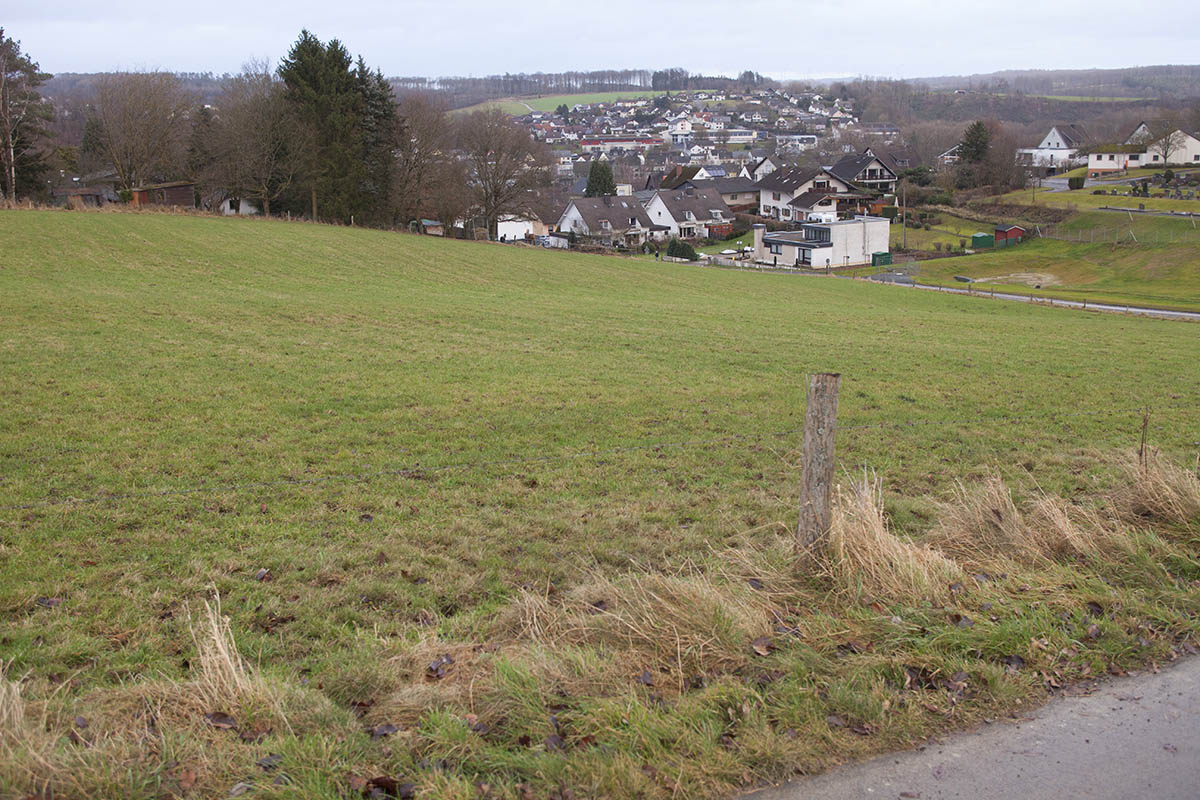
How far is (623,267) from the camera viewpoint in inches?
1913

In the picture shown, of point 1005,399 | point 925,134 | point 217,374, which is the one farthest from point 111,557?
point 925,134

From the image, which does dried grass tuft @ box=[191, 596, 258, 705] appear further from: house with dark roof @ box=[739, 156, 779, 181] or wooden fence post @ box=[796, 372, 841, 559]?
house with dark roof @ box=[739, 156, 779, 181]

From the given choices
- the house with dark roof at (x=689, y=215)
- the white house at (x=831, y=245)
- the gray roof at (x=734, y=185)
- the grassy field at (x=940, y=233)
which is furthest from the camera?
the gray roof at (x=734, y=185)

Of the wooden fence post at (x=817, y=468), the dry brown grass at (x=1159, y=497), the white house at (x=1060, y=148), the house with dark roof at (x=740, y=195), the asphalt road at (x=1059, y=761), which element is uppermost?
the white house at (x=1060, y=148)

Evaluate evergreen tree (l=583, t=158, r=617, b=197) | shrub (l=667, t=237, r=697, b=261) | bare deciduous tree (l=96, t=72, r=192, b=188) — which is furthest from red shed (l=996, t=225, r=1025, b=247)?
bare deciduous tree (l=96, t=72, r=192, b=188)

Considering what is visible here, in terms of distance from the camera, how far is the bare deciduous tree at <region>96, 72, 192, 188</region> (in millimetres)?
55719

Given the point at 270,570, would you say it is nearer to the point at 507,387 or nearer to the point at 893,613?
the point at 893,613

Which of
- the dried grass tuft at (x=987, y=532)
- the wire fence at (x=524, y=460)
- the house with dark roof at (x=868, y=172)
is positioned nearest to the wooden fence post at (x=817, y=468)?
the dried grass tuft at (x=987, y=532)

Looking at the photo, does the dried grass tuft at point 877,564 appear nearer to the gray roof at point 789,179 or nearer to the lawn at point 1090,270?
the lawn at point 1090,270

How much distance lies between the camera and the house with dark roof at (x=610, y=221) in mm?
90000

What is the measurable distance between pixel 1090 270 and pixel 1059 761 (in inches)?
2837

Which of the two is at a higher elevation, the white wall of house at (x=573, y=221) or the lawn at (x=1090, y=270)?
the white wall of house at (x=573, y=221)

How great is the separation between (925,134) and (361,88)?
108040 millimetres

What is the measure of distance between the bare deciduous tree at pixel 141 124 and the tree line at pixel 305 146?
0.08 metres
